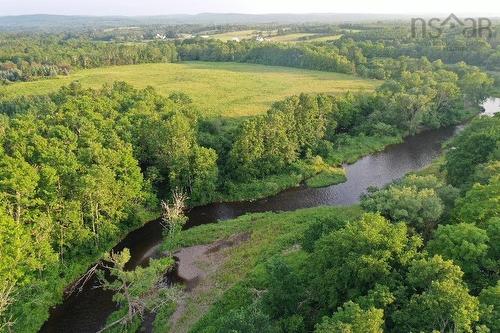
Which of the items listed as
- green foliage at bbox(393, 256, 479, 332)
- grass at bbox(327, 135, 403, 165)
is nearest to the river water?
grass at bbox(327, 135, 403, 165)

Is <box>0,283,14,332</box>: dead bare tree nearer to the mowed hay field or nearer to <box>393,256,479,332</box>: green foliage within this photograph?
<box>393,256,479,332</box>: green foliage

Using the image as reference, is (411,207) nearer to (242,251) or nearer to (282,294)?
(282,294)

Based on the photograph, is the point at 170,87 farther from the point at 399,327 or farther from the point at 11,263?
the point at 399,327

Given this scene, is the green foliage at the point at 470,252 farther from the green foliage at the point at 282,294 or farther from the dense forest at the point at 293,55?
the dense forest at the point at 293,55

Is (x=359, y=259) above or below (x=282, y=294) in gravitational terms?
above

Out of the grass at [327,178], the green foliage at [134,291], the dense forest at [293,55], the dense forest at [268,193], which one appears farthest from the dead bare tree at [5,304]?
the dense forest at [293,55]

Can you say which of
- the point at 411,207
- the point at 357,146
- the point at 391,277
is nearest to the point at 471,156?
the point at 411,207
